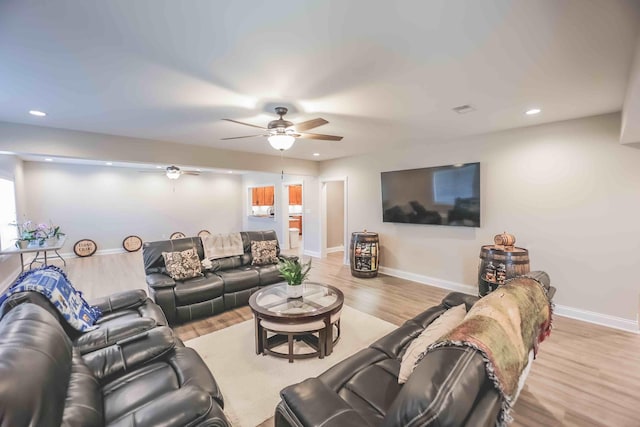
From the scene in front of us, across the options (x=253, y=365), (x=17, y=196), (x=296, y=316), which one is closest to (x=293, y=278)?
(x=296, y=316)

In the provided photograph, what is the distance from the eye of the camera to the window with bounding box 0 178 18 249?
491 cm

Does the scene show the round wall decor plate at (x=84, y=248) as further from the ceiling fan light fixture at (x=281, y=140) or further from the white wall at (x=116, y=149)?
the ceiling fan light fixture at (x=281, y=140)

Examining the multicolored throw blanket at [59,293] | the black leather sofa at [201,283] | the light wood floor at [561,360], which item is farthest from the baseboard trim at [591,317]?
the multicolored throw blanket at [59,293]

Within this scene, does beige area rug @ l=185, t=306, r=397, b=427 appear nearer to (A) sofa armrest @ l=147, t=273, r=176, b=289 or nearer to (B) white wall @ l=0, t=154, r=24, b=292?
(A) sofa armrest @ l=147, t=273, r=176, b=289

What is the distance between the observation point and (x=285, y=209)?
833cm

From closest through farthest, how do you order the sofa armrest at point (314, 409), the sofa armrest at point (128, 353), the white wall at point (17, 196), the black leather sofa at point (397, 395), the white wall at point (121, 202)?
the black leather sofa at point (397, 395) → the sofa armrest at point (314, 409) → the sofa armrest at point (128, 353) → the white wall at point (17, 196) → the white wall at point (121, 202)

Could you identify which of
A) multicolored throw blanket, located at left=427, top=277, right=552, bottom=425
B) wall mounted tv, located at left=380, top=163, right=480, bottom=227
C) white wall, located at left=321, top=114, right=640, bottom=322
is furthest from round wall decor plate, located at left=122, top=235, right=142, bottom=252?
multicolored throw blanket, located at left=427, top=277, right=552, bottom=425

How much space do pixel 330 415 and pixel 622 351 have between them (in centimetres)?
347

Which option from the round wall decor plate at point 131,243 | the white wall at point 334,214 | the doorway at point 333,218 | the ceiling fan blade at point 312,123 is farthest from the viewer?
the round wall decor plate at point 131,243

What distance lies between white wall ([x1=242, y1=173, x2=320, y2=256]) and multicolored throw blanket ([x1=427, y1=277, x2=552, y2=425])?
5.69 metres

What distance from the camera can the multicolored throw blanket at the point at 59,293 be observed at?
1.92 meters

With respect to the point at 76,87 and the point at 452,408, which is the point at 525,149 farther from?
the point at 76,87

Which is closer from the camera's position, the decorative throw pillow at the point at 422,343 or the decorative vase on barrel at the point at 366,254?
the decorative throw pillow at the point at 422,343

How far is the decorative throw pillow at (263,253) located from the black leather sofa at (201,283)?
0.11 meters
